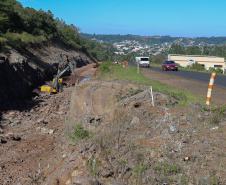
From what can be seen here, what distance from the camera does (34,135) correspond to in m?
16.0

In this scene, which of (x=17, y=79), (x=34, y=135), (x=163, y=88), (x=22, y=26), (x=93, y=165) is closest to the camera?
(x=93, y=165)

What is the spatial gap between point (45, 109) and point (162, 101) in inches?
550

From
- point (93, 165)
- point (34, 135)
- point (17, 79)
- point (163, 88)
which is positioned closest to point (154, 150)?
point (93, 165)

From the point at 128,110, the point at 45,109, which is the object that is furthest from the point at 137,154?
the point at 45,109

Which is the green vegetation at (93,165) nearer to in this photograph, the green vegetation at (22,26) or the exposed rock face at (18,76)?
the exposed rock face at (18,76)

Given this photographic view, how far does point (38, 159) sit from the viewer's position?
12.2 m

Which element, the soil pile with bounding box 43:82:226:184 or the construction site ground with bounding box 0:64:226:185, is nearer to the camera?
the soil pile with bounding box 43:82:226:184

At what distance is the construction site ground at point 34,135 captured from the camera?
10.4m

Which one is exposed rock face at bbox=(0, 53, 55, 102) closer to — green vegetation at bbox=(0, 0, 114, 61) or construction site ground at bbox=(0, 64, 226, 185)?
construction site ground at bbox=(0, 64, 226, 185)

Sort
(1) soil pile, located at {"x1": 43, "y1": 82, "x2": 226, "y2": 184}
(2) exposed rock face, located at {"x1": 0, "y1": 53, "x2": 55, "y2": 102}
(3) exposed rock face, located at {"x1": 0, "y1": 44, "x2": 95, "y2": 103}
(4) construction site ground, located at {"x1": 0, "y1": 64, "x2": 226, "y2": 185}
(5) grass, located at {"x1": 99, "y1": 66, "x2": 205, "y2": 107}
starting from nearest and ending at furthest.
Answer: (1) soil pile, located at {"x1": 43, "y1": 82, "x2": 226, "y2": 184} < (5) grass, located at {"x1": 99, "y1": 66, "x2": 205, "y2": 107} < (4) construction site ground, located at {"x1": 0, "y1": 64, "x2": 226, "y2": 185} < (2) exposed rock face, located at {"x1": 0, "y1": 53, "x2": 55, "y2": 102} < (3) exposed rock face, located at {"x1": 0, "y1": 44, "x2": 95, "y2": 103}

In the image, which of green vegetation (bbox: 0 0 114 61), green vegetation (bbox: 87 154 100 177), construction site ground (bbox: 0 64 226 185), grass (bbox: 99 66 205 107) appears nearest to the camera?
green vegetation (bbox: 87 154 100 177)

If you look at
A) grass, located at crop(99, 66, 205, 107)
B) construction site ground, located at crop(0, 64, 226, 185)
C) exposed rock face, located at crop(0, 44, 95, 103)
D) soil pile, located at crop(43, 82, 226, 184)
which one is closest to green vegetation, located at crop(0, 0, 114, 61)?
exposed rock face, located at crop(0, 44, 95, 103)

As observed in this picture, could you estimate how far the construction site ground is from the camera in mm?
10352

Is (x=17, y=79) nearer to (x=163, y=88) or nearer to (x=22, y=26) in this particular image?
(x=163, y=88)
